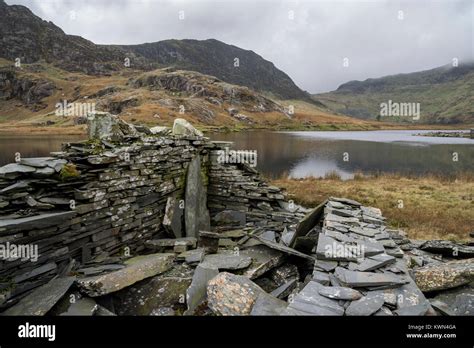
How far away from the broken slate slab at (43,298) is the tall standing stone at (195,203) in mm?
5327

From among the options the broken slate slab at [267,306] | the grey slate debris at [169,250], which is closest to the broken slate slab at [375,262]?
the grey slate debris at [169,250]

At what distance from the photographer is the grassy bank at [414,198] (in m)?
14.3

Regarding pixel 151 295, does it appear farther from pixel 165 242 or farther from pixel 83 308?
pixel 165 242

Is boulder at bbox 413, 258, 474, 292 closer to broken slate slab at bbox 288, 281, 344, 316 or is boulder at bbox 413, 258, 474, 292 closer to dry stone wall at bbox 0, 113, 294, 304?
broken slate slab at bbox 288, 281, 344, 316

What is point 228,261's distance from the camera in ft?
23.5

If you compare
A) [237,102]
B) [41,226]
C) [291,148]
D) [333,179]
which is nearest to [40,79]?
[237,102]

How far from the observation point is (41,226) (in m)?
6.48

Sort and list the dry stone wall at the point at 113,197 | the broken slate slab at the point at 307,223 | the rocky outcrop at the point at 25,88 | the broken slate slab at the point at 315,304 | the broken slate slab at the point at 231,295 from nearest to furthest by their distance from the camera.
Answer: the broken slate slab at the point at 315,304 < the broken slate slab at the point at 231,295 < the dry stone wall at the point at 113,197 < the broken slate slab at the point at 307,223 < the rocky outcrop at the point at 25,88

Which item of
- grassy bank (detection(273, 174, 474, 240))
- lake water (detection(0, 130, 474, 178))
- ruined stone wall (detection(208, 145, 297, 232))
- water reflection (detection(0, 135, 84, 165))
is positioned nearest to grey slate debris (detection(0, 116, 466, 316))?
ruined stone wall (detection(208, 145, 297, 232))

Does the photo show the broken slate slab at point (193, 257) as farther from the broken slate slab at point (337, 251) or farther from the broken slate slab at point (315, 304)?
the broken slate slab at point (315, 304)

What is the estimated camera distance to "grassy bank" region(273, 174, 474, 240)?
14.3m

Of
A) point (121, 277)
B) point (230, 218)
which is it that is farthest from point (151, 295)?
point (230, 218)

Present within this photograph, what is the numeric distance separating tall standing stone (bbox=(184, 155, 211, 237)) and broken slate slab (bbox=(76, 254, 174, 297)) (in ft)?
12.5

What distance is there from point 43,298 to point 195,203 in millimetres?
6557
